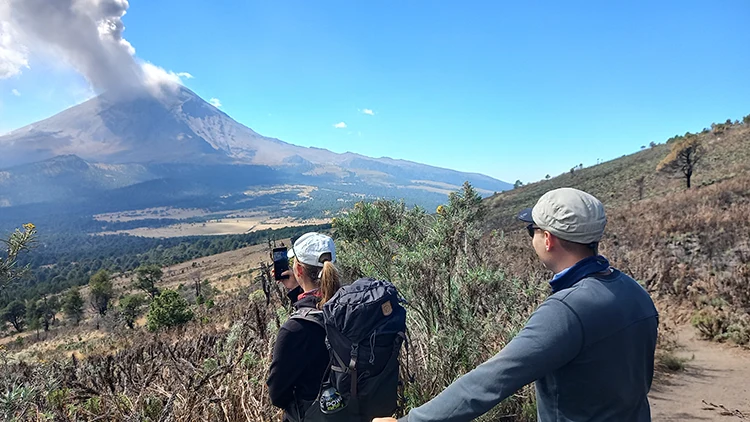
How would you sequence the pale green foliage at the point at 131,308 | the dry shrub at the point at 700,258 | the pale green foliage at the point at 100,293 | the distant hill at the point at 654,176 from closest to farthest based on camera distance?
the dry shrub at the point at 700,258 → the distant hill at the point at 654,176 → the pale green foliage at the point at 131,308 → the pale green foliage at the point at 100,293

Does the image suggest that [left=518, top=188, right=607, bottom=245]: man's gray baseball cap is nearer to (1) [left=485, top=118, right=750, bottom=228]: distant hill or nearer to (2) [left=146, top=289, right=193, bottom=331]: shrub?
(1) [left=485, top=118, right=750, bottom=228]: distant hill

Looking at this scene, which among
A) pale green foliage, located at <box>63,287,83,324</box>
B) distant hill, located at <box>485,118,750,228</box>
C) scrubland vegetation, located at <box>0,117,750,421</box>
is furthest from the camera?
pale green foliage, located at <box>63,287,83,324</box>

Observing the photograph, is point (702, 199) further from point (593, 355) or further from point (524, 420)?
point (593, 355)

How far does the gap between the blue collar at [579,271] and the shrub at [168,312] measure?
21869 mm

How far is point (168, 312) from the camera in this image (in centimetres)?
2080

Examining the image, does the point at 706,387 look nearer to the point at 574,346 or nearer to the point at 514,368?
the point at 574,346

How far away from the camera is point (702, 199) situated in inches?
550

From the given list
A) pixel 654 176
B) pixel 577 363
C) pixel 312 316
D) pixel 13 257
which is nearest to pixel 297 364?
pixel 312 316

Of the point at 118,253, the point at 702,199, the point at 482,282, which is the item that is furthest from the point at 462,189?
the point at 118,253

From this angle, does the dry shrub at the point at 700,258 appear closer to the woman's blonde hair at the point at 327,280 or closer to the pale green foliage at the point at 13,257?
the woman's blonde hair at the point at 327,280

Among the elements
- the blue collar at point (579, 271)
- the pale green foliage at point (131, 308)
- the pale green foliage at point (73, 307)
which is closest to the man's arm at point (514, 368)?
the blue collar at point (579, 271)

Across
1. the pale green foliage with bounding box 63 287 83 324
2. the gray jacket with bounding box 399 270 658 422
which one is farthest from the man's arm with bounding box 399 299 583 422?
the pale green foliage with bounding box 63 287 83 324

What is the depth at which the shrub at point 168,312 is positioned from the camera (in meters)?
20.5

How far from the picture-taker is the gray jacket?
1.11 meters
